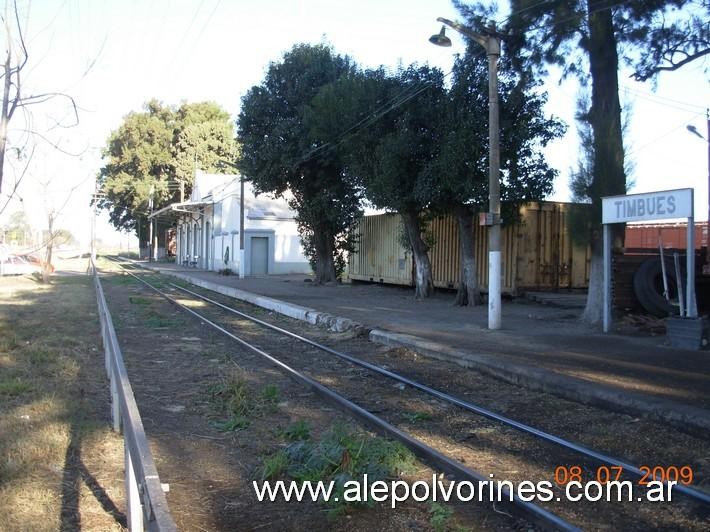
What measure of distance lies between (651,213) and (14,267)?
30.7 metres

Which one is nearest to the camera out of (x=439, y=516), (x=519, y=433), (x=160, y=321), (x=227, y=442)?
(x=439, y=516)

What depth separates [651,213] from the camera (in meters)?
10.9

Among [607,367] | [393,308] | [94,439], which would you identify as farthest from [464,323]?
[94,439]

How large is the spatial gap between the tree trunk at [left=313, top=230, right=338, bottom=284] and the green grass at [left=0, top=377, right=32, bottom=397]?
69.7 feet

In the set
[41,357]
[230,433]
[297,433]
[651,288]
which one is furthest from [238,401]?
[651,288]

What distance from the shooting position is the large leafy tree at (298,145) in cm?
2580

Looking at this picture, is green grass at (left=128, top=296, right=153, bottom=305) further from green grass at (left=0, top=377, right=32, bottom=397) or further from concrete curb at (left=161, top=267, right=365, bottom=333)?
green grass at (left=0, top=377, right=32, bottom=397)

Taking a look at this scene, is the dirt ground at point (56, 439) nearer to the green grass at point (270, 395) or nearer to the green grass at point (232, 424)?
the green grass at point (232, 424)

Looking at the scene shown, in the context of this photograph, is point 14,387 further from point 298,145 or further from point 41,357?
point 298,145

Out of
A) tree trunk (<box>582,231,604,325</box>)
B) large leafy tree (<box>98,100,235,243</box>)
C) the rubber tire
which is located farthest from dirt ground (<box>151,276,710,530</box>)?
large leafy tree (<box>98,100,235,243</box>)

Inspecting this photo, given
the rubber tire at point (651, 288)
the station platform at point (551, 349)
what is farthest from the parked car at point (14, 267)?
the rubber tire at point (651, 288)

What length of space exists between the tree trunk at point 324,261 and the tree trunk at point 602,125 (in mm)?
16845

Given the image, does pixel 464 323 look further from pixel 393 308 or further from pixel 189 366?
pixel 189 366

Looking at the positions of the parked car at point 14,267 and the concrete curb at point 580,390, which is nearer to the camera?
the concrete curb at point 580,390
